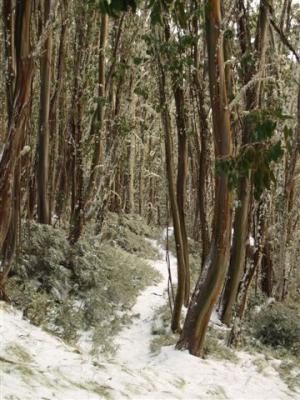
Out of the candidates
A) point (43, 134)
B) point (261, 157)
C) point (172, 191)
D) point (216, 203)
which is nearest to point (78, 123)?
point (43, 134)

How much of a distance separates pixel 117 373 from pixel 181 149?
4273mm

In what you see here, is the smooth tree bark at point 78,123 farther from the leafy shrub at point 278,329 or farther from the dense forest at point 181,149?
the leafy shrub at point 278,329

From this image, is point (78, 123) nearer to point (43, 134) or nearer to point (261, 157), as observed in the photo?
point (43, 134)

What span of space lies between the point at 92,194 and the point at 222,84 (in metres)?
5.52

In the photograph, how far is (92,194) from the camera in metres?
11.4

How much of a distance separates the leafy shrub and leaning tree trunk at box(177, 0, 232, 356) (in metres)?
2.80

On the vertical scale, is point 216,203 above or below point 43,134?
below

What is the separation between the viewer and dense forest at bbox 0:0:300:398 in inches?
247

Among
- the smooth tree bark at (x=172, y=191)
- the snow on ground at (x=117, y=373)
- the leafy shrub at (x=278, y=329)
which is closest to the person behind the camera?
the snow on ground at (x=117, y=373)

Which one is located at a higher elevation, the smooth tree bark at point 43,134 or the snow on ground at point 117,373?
the smooth tree bark at point 43,134

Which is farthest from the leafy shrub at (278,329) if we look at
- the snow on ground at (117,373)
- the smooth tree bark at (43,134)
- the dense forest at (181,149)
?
the smooth tree bark at (43,134)

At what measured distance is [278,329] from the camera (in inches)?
366

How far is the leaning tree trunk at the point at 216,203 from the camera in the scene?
21.2 ft

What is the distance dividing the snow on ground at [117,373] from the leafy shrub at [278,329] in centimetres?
151
